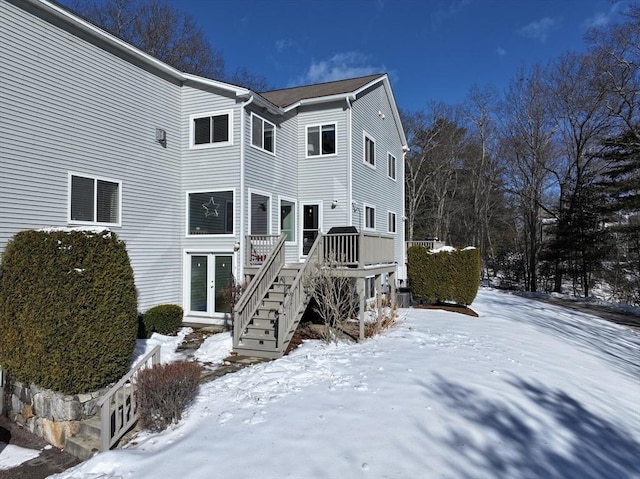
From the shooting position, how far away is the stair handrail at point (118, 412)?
4551 millimetres

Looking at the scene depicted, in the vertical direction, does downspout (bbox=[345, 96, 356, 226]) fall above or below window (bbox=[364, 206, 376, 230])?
above

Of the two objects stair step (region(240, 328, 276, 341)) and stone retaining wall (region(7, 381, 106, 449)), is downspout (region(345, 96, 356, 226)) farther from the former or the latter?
stone retaining wall (region(7, 381, 106, 449))

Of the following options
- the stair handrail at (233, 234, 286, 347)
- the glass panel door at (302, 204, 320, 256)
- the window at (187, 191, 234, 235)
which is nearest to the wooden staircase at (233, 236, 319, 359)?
the stair handrail at (233, 234, 286, 347)

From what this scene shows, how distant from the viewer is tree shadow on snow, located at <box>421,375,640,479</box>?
4.06 metres

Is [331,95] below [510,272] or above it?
above

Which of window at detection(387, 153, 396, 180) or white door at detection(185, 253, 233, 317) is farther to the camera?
window at detection(387, 153, 396, 180)

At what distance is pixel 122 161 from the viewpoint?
10102mm

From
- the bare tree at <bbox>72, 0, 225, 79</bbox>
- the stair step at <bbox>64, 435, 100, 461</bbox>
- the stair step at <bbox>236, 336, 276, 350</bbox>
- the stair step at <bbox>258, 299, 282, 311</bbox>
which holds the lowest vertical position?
the stair step at <bbox>64, 435, 100, 461</bbox>

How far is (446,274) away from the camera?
13.3 m

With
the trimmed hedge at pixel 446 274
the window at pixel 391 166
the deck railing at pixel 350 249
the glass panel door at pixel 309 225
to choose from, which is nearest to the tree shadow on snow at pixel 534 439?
the deck railing at pixel 350 249

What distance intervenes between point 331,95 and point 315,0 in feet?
21.3

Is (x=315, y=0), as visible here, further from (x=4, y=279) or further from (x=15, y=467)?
(x=15, y=467)

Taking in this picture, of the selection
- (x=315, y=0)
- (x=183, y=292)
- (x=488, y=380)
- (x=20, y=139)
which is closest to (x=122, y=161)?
(x=20, y=139)

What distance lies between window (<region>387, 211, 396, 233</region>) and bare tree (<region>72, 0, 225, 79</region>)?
1417 centimetres
